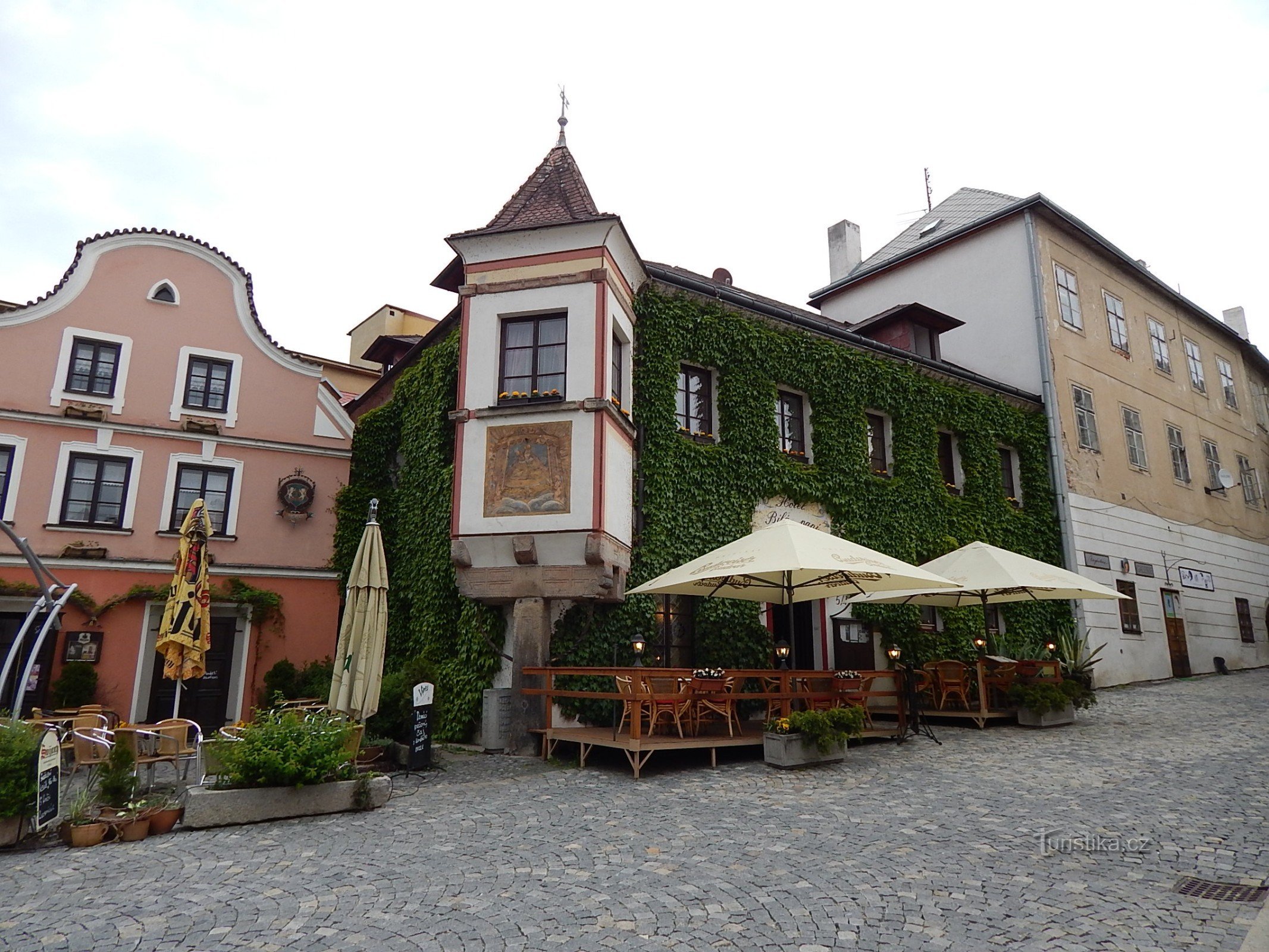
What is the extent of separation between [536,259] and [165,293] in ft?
29.4

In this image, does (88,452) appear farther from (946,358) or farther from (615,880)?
(946,358)

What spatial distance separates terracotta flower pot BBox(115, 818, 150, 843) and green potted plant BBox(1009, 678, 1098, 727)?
39.2ft

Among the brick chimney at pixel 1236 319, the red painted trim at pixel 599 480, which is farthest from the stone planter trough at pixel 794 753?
the brick chimney at pixel 1236 319

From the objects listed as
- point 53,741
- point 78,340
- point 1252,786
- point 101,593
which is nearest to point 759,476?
point 1252,786

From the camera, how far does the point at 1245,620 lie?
969 inches

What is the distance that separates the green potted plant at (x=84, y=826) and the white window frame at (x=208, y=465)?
33.4 ft

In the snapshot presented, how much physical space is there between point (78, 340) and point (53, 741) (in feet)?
38.7

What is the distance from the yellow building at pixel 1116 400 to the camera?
20969mm

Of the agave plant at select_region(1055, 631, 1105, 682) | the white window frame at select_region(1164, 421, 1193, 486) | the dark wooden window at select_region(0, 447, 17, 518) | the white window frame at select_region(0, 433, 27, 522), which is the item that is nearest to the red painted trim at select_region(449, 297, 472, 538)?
the white window frame at select_region(0, 433, 27, 522)

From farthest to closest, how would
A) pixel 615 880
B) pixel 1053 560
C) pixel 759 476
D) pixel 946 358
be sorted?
pixel 946 358
pixel 1053 560
pixel 759 476
pixel 615 880

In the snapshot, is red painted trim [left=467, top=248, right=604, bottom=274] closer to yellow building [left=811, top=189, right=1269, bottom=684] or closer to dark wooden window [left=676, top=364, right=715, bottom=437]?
dark wooden window [left=676, top=364, right=715, bottom=437]

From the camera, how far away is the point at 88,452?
16.3m

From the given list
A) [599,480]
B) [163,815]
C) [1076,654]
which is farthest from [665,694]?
[1076,654]

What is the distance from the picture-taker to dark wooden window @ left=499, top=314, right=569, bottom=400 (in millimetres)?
13227
